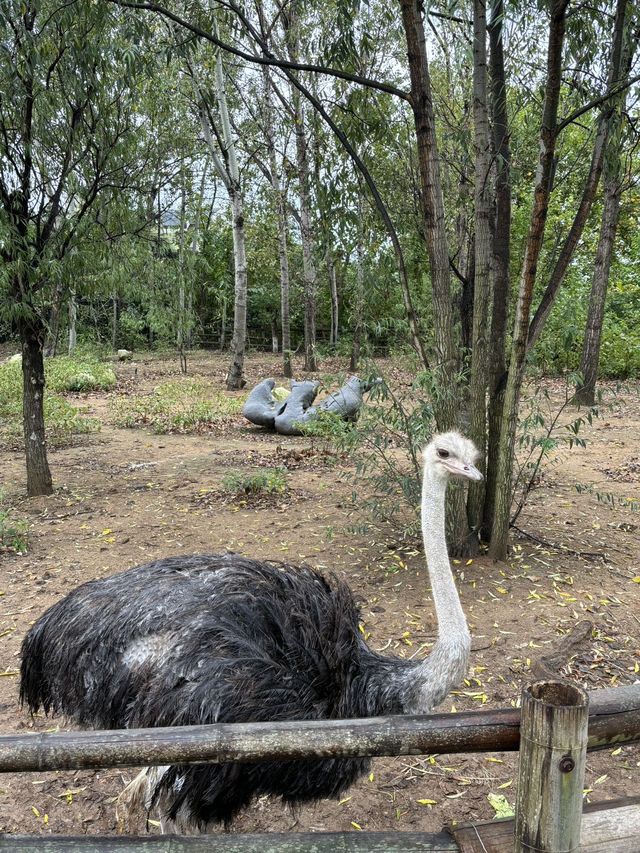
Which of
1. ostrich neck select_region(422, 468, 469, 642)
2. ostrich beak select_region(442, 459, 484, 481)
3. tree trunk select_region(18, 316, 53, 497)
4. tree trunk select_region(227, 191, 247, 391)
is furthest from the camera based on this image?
tree trunk select_region(227, 191, 247, 391)

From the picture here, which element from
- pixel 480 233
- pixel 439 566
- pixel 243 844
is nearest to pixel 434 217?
pixel 480 233

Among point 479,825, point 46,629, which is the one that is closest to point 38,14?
point 46,629

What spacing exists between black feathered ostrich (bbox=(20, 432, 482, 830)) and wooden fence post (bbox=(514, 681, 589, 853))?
68cm

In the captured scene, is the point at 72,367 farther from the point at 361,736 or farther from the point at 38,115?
the point at 361,736

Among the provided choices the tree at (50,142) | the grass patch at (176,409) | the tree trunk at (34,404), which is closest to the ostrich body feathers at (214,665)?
the tree at (50,142)

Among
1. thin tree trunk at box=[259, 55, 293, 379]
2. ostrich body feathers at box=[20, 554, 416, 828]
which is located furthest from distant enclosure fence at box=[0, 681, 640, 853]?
thin tree trunk at box=[259, 55, 293, 379]

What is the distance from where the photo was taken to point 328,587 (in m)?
2.62

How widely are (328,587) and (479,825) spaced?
111 cm

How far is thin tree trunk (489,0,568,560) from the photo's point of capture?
3.67 meters

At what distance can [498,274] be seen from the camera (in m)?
4.60

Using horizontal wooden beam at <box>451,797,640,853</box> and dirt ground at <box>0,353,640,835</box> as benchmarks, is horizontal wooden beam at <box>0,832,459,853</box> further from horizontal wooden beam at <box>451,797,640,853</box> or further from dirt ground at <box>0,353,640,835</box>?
dirt ground at <box>0,353,640,835</box>

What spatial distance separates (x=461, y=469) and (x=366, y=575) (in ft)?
7.82

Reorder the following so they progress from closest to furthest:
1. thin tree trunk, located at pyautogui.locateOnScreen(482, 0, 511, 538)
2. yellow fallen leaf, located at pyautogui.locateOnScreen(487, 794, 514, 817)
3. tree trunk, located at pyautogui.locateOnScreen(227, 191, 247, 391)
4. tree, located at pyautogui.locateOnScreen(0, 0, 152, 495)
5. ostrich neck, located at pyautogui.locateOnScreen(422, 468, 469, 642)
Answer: ostrich neck, located at pyautogui.locateOnScreen(422, 468, 469, 642) → yellow fallen leaf, located at pyautogui.locateOnScreen(487, 794, 514, 817) → thin tree trunk, located at pyautogui.locateOnScreen(482, 0, 511, 538) → tree, located at pyautogui.locateOnScreen(0, 0, 152, 495) → tree trunk, located at pyautogui.locateOnScreen(227, 191, 247, 391)

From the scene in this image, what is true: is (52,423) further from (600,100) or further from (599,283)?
(599,283)
